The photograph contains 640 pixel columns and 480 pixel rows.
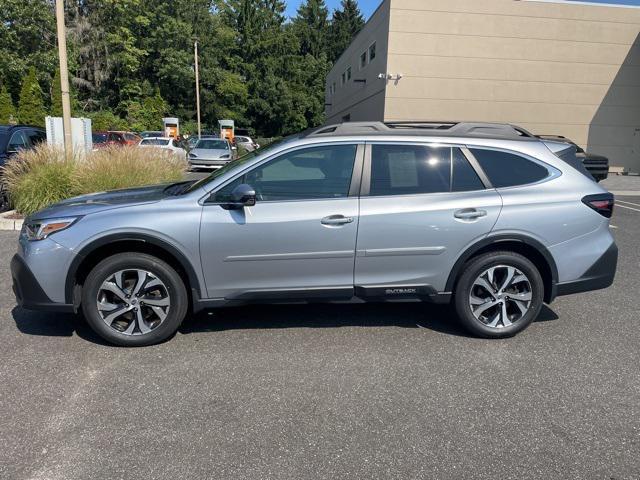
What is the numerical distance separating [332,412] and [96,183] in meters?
6.96

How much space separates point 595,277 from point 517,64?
21704mm

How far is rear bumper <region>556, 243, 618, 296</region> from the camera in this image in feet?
13.5

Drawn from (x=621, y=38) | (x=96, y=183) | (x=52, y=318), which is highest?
(x=621, y=38)

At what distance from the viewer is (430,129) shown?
446 cm

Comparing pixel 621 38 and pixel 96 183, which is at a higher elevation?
pixel 621 38

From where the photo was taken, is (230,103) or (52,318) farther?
(230,103)

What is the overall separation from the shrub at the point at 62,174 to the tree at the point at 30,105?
2331 cm

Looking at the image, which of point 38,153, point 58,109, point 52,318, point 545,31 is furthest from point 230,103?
point 52,318

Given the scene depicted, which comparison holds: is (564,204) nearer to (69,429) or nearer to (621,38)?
(69,429)

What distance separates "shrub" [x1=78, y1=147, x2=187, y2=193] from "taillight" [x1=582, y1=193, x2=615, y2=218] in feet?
23.5

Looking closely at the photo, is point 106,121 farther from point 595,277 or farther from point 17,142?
point 595,277

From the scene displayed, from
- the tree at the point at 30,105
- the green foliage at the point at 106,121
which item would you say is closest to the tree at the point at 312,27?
the green foliage at the point at 106,121

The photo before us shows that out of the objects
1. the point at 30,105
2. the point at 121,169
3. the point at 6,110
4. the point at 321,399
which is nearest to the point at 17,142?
the point at 121,169

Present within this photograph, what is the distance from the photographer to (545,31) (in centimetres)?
→ 2267
